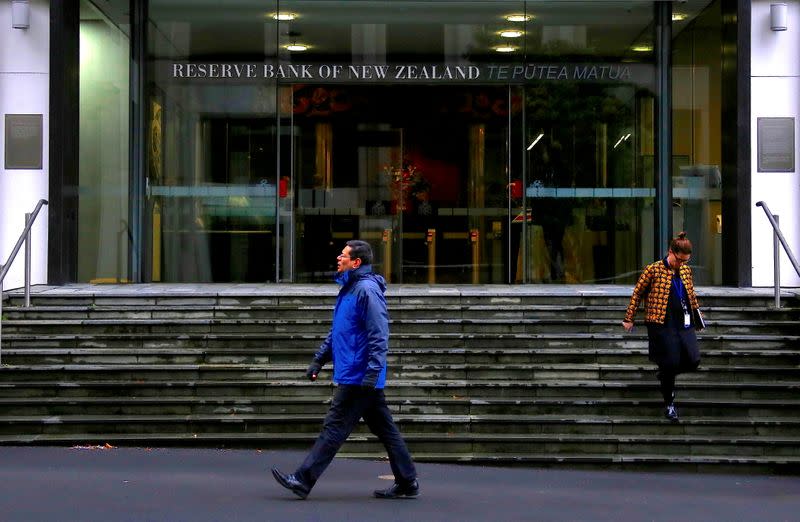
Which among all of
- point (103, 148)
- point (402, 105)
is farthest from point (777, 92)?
point (103, 148)

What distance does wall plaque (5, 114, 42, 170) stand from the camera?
1517cm

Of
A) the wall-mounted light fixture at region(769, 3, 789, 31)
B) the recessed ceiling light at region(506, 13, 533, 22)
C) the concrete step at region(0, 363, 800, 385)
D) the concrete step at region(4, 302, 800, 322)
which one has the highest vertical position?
the recessed ceiling light at region(506, 13, 533, 22)

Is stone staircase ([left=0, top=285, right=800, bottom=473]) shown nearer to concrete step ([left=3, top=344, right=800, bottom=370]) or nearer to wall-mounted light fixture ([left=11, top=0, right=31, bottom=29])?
concrete step ([left=3, top=344, right=800, bottom=370])

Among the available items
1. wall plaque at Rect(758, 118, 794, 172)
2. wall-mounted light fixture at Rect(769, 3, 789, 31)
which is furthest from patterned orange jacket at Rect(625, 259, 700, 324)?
wall-mounted light fixture at Rect(769, 3, 789, 31)

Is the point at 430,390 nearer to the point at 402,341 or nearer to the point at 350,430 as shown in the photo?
the point at 402,341

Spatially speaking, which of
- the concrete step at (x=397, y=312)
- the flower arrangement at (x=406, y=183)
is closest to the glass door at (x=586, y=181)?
the flower arrangement at (x=406, y=183)

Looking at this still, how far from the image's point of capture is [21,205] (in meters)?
15.2

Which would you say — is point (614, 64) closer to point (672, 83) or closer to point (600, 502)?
point (672, 83)

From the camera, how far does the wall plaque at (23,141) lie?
15172 millimetres

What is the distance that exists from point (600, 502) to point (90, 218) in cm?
963

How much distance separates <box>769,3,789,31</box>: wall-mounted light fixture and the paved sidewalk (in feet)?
23.5

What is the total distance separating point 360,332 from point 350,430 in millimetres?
643

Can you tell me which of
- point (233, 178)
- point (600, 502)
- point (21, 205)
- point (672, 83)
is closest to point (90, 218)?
point (21, 205)

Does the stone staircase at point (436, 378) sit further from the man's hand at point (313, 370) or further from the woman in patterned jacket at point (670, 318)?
the man's hand at point (313, 370)
